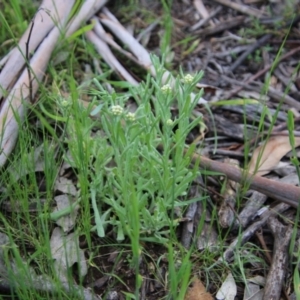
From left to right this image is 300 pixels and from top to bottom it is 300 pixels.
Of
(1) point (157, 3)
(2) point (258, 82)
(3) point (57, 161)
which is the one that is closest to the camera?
(3) point (57, 161)

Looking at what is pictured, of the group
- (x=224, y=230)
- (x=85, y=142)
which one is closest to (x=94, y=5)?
(x=85, y=142)

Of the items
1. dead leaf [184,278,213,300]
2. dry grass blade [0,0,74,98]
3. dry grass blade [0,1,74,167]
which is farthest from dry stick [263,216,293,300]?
dry grass blade [0,0,74,98]

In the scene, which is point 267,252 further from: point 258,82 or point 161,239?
point 258,82

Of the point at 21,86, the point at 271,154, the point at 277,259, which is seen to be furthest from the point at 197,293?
the point at 21,86

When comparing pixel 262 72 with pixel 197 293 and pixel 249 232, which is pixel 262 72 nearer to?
pixel 249 232

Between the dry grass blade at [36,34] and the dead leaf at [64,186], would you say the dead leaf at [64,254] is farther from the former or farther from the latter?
the dry grass blade at [36,34]
